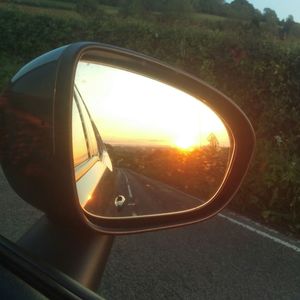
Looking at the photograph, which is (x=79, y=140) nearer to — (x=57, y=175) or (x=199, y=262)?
(x=57, y=175)

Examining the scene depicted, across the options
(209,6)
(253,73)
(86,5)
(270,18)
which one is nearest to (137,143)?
(253,73)

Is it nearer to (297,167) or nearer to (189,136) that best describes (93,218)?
(189,136)

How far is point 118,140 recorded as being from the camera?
4.94 feet

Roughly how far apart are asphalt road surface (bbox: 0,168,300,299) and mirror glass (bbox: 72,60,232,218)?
2880mm

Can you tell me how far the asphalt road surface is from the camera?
4.72 meters

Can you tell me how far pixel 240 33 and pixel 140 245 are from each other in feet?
21.6

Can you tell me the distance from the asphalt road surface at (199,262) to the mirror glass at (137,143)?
9.45 feet

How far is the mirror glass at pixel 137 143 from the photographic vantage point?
5.03 feet

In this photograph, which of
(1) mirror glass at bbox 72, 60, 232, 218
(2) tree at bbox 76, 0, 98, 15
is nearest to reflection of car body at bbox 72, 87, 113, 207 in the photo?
(1) mirror glass at bbox 72, 60, 232, 218

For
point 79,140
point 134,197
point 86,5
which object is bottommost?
point 86,5

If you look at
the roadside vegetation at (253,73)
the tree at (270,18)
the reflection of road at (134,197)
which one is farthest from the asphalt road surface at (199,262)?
the tree at (270,18)

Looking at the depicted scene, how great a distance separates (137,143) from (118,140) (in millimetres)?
66

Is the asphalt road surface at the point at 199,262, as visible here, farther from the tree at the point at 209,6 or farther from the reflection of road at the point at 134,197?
the tree at the point at 209,6

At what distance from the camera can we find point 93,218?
56.9 inches
